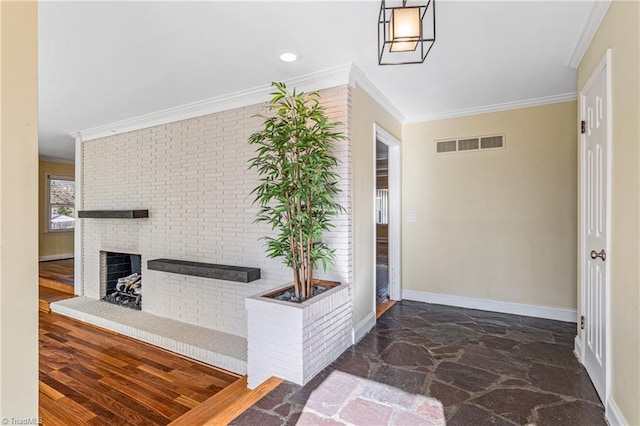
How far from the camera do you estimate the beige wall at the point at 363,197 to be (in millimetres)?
3041

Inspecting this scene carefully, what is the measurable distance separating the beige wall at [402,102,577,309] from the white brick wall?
1.78m

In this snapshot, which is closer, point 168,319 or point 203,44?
point 203,44

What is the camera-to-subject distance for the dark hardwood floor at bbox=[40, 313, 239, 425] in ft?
7.96

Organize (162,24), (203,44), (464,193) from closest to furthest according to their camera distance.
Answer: (162,24)
(203,44)
(464,193)

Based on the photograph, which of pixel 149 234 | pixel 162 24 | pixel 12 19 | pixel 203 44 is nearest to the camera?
pixel 12 19

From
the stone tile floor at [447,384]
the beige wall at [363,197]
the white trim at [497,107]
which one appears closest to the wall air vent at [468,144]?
the white trim at [497,107]

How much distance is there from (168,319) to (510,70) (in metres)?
4.65

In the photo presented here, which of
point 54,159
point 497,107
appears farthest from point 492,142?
point 54,159

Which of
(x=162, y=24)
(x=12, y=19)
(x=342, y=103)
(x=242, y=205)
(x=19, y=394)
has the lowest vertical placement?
(x=19, y=394)

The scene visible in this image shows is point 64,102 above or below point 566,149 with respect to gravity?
above

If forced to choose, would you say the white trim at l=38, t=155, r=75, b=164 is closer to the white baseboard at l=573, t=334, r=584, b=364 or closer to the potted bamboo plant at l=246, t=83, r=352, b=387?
the potted bamboo plant at l=246, t=83, r=352, b=387

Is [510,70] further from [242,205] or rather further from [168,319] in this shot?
[168,319]

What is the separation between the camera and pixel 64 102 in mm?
3775

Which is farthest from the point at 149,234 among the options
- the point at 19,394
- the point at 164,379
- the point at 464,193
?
the point at 464,193
